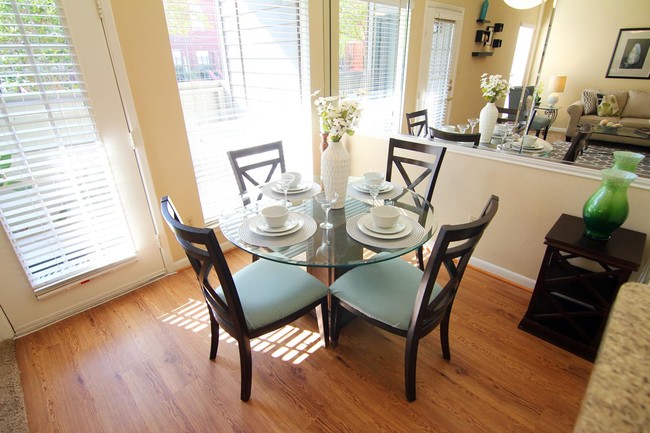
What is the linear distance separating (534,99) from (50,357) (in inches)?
139

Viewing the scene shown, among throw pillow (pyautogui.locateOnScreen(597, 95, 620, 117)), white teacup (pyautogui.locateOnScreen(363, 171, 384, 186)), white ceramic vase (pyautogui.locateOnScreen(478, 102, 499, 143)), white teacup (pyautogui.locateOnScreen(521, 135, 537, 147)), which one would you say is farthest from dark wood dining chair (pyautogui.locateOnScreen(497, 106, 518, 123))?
white teacup (pyautogui.locateOnScreen(363, 171, 384, 186))

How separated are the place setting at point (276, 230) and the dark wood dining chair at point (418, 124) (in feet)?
5.85

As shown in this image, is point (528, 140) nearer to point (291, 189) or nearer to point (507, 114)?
point (507, 114)

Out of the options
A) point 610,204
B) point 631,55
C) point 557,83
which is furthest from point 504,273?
point 631,55

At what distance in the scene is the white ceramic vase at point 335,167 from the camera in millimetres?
1754

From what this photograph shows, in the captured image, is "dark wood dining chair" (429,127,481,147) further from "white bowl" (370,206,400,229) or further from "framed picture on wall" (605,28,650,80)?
"white bowl" (370,206,400,229)

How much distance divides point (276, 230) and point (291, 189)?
0.55 metres

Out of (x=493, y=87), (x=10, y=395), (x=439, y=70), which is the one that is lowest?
(x=10, y=395)

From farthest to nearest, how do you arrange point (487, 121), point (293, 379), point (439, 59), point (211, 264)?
point (439, 59) < point (487, 121) < point (293, 379) < point (211, 264)

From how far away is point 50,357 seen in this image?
1.90 m

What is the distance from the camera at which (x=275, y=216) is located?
159 centimetres

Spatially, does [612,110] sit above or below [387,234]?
above

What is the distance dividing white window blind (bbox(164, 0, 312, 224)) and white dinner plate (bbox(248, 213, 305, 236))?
0.43 meters

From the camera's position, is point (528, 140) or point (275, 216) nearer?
point (275, 216)
